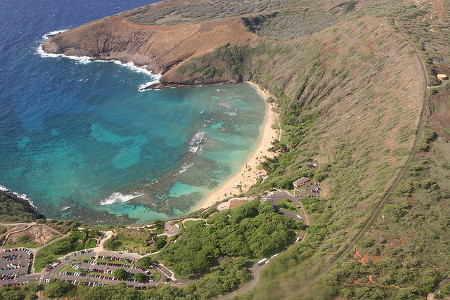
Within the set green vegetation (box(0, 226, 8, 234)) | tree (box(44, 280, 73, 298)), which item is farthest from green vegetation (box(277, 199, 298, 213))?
green vegetation (box(0, 226, 8, 234))

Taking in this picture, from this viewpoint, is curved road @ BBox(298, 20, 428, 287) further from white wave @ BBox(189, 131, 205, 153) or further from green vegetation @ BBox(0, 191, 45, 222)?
green vegetation @ BBox(0, 191, 45, 222)

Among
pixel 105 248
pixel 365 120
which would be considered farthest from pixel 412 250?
pixel 105 248

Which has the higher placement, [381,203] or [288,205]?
[381,203]

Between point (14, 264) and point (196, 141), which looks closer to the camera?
point (14, 264)

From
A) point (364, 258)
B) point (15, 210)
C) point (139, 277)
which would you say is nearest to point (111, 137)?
point (15, 210)

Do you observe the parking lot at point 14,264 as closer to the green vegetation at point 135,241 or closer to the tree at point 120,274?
the green vegetation at point 135,241

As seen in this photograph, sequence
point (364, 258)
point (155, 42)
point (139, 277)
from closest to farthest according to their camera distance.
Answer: point (364, 258), point (139, 277), point (155, 42)

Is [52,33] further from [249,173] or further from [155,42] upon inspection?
[249,173]
